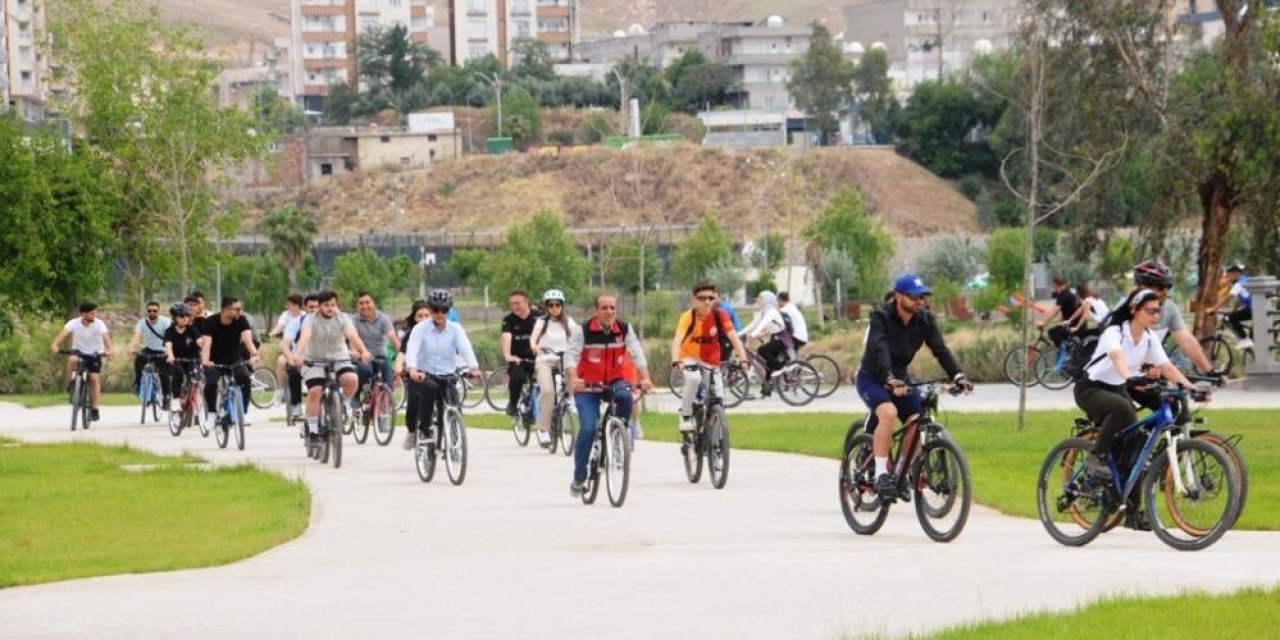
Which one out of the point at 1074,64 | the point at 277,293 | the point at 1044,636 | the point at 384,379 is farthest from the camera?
the point at 277,293

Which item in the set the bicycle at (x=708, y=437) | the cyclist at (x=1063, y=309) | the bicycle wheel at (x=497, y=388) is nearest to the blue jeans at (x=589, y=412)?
the bicycle at (x=708, y=437)

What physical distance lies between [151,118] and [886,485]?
42.4m

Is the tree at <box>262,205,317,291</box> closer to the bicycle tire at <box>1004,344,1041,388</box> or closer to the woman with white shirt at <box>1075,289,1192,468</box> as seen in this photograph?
the bicycle tire at <box>1004,344,1041,388</box>

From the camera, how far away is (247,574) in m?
14.0

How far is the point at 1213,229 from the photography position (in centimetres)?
4234

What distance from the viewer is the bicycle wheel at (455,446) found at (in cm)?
2109

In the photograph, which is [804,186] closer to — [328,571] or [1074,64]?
[1074,64]

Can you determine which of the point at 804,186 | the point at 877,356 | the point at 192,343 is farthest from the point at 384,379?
the point at 804,186

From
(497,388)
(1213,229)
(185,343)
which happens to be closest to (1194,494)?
(185,343)

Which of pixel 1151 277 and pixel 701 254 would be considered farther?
pixel 701 254

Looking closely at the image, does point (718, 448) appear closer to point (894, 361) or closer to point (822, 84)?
point (894, 361)

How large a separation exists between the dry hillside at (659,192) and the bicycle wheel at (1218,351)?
12425 centimetres

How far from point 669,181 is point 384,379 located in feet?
473

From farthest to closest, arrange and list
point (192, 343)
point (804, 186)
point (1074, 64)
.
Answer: point (804, 186)
point (1074, 64)
point (192, 343)
